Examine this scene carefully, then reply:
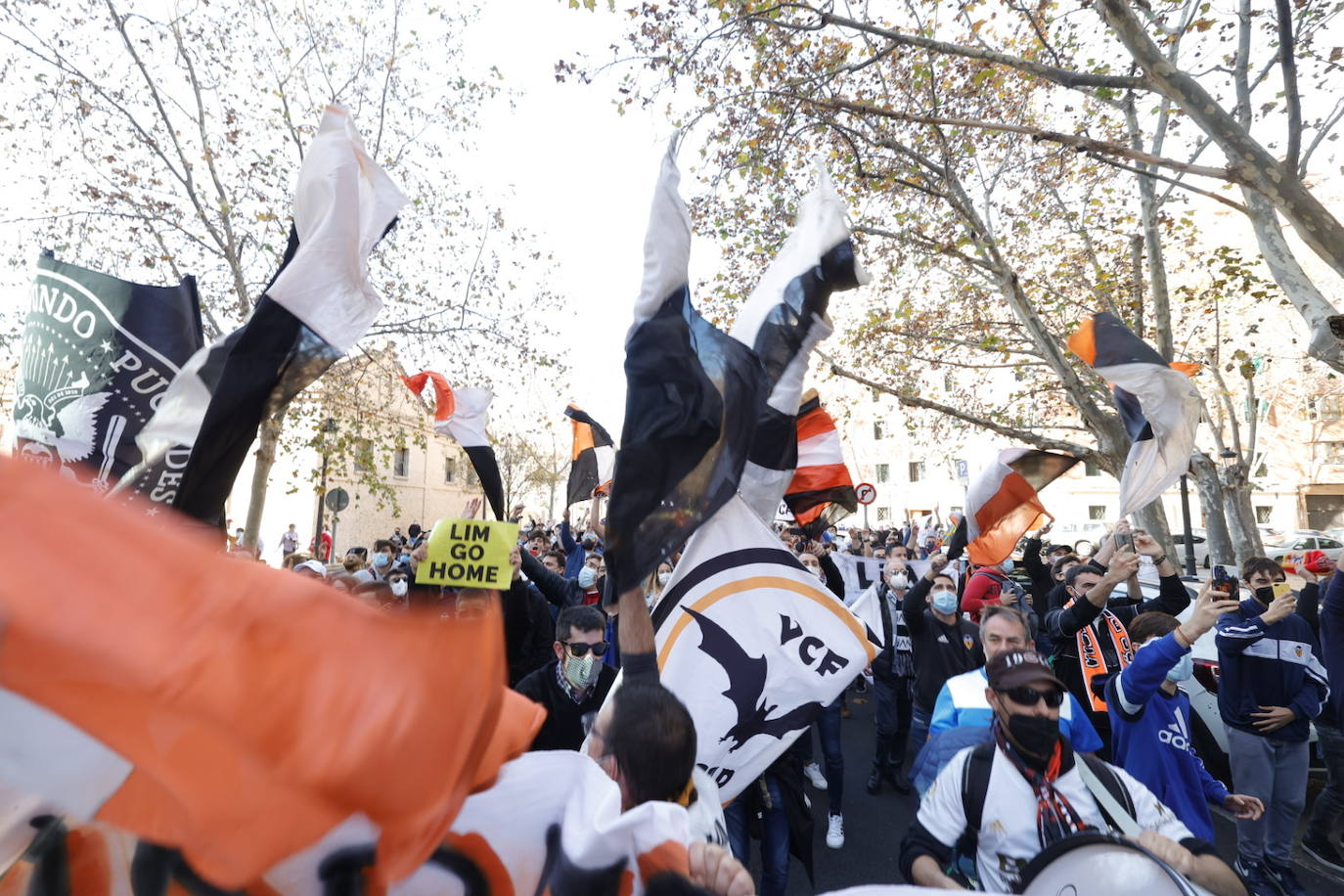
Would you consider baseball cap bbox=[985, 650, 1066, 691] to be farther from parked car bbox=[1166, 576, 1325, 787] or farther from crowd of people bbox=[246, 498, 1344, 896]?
parked car bbox=[1166, 576, 1325, 787]

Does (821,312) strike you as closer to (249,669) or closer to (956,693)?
(956,693)

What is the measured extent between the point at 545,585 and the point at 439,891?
13.9 feet

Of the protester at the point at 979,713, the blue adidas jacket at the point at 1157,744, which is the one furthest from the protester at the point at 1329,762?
the protester at the point at 979,713

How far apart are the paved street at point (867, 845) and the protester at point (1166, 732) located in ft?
5.36

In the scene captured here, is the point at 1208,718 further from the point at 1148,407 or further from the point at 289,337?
the point at 289,337

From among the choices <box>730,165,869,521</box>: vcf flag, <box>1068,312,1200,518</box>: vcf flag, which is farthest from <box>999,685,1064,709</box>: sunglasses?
<box>1068,312,1200,518</box>: vcf flag

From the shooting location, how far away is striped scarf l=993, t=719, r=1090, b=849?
2.39 metres

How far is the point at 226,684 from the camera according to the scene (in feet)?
2.93

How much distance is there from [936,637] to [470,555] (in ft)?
11.6

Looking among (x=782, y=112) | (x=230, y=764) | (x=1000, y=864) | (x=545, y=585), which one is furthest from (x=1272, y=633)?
(x=782, y=112)

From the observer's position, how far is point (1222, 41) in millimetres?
7508

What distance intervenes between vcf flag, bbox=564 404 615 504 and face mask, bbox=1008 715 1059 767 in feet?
20.4

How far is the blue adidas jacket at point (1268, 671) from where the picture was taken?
4605 millimetres

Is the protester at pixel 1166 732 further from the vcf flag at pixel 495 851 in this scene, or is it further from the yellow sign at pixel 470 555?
the yellow sign at pixel 470 555
